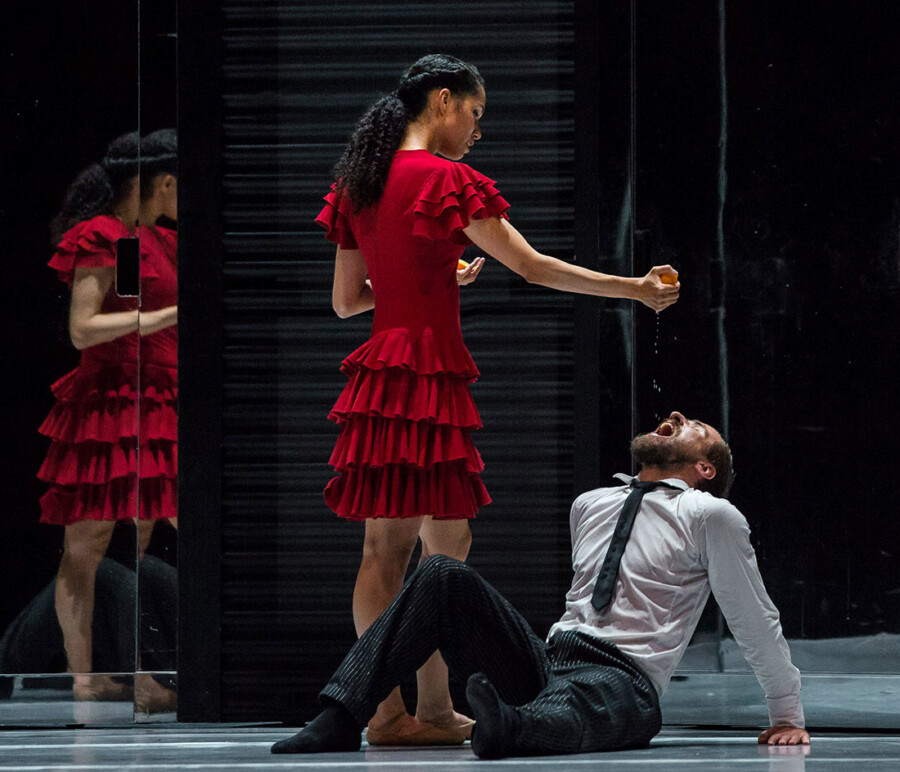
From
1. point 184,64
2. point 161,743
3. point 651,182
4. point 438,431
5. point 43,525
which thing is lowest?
point 161,743

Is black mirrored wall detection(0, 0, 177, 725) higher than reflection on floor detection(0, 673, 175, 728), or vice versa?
black mirrored wall detection(0, 0, 177, 725)

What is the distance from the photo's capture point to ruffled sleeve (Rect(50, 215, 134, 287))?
3889mm

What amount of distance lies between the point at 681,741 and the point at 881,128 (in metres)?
1.71

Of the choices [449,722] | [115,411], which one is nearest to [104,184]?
[115,411]

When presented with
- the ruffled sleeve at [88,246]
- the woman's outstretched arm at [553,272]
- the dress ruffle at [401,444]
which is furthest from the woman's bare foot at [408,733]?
the ruffled sleeve at [88,246]

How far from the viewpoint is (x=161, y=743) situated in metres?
3.38

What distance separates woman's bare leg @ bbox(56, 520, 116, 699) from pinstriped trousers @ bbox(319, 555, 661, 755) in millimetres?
1377

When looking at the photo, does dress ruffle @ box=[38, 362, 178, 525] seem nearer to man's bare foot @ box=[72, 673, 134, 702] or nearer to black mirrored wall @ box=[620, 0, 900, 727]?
man's bare foot @ box=[72, 673, 134, 702]

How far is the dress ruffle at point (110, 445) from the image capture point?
3.84 meters

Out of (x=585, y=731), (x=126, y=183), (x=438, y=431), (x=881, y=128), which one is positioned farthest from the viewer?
(x=126, y=183)

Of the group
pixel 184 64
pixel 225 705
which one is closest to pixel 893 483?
pixel 225 705

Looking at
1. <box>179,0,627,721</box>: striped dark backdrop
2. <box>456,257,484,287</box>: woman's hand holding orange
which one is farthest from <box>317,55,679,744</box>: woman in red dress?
<box>179,0,627,721</box>: striped dark backdrop

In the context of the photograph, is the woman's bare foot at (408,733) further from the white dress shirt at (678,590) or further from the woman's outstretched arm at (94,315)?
the woman's outstretched arm at (94,315)

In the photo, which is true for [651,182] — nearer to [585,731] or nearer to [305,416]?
[305,416]
